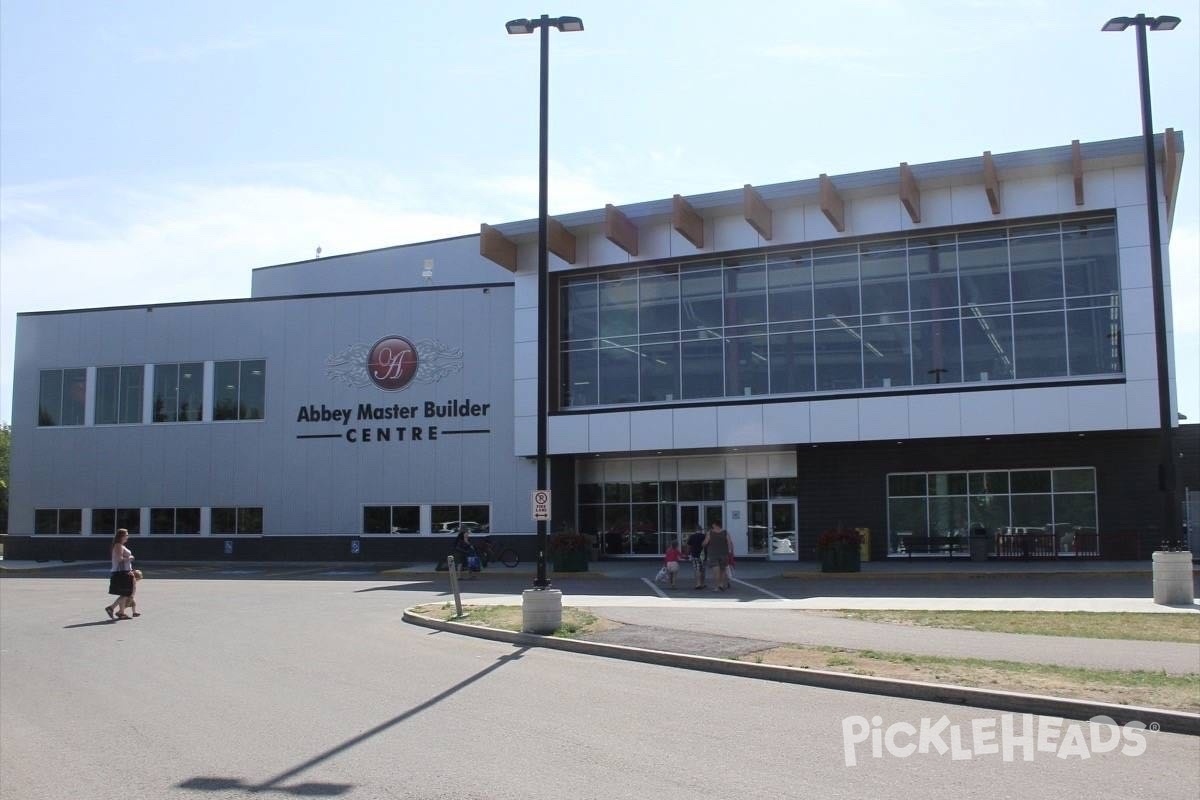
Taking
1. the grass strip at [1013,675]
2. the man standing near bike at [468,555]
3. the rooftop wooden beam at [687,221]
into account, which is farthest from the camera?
the rooftop wooden beam at [687,221]

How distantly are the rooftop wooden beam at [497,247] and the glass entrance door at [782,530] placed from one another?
1242cm

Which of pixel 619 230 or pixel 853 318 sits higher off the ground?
pixel 619 230

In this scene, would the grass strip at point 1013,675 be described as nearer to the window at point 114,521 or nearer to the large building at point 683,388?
the large building at point 683,388

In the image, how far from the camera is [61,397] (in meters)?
45.2

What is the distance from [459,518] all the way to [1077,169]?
23164 millimetres

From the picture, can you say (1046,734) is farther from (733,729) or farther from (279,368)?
(279,368)

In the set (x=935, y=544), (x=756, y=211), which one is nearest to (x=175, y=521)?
(x=756, y=211)

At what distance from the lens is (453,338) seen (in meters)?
39.9

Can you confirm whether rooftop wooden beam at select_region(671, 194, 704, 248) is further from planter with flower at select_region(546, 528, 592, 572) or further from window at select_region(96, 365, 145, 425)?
window at select_region(96, 365, 145, 425)

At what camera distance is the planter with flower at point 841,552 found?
28109 millimetres

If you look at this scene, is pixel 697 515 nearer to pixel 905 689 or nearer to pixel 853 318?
pixel 853 318

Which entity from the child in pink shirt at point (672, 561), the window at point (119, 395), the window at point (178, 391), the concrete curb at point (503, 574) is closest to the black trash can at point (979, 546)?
the concrete curb at point (503, 574)

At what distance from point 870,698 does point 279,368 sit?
35.4m

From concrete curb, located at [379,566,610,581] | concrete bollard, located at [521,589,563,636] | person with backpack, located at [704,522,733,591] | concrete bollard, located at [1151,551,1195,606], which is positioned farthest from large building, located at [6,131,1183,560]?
concrete bollard, located at [521,589,563,636]
